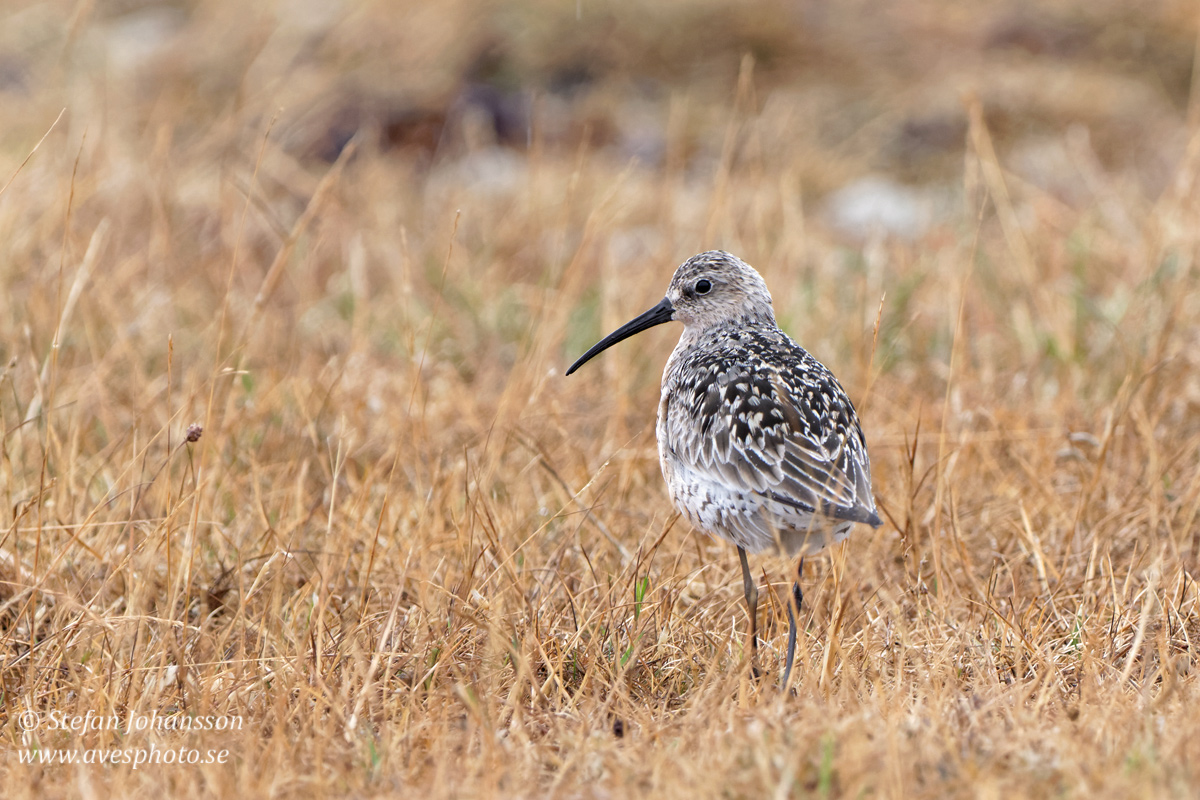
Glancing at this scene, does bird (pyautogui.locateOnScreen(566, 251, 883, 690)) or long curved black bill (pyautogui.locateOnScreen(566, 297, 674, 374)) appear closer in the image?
bird (pyautogui.locateOnScreen(566, 251, 883, 690))

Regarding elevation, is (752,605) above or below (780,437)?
below

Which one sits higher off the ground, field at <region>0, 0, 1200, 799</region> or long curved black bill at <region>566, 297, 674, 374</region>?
long curved black bill at <region>566, 297, 674, 374</region>

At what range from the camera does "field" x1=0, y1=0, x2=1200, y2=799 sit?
288 cm

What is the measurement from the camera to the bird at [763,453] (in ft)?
11.4

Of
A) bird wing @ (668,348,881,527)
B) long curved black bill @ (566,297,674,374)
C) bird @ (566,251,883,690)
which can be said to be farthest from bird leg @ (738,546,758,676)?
long curved black bill @ (566,297,674,374)

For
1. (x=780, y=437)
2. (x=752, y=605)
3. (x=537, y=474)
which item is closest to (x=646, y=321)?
(x=537, y=474)

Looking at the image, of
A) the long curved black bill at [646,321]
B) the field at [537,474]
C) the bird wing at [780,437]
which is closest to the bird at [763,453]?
the bird wing at [780,437]

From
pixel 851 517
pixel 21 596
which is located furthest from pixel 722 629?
pixel 21 596

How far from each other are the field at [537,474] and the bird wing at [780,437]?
23cm

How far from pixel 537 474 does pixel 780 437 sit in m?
1.58

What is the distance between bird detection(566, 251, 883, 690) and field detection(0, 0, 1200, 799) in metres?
0.16

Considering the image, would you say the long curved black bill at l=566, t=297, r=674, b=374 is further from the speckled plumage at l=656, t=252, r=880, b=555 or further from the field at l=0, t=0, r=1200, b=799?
the speckled plumage at l=656, t=252, r=880, b=555

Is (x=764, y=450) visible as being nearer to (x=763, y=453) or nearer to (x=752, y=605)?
(x=763, y=453)

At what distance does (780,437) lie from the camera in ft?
11.9
